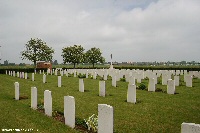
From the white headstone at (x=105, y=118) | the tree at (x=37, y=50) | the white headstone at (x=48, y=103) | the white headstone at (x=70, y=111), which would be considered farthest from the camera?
the tree at (x=37, y=50)

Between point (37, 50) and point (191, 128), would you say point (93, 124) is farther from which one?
point (37, 50)

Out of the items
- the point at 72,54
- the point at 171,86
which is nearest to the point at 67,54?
the point at 72,54

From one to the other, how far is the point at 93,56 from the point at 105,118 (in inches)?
2637

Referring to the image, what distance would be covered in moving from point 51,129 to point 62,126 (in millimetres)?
523

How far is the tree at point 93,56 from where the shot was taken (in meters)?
73.5

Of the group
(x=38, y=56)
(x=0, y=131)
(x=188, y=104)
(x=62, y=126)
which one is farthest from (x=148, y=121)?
(x=38, y=56)

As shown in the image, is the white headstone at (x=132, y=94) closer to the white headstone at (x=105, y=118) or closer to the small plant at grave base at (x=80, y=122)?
the small plant at grave base at (x=80, y=122)

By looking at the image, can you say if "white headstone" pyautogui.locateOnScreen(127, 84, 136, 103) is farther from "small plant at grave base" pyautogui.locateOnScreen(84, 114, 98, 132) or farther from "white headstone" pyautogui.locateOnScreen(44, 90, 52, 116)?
"small plant at grave base" pyautogui.locateOnScreen(84, 114, 98, 132)

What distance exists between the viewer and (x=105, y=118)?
682 cm

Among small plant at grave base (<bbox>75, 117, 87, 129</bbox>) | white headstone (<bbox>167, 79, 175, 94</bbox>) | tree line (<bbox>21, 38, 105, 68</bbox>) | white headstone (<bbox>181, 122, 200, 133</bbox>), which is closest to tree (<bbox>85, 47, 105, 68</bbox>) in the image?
tree line (<bbox>21, 38, 105, 68</bbox>)

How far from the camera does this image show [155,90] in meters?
17.3

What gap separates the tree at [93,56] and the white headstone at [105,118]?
66.3 m

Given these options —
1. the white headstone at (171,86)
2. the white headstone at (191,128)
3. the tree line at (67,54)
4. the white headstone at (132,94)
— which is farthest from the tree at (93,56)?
the white headstone at (191,128)

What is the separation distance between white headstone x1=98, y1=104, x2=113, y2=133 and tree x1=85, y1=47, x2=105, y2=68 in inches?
2610
